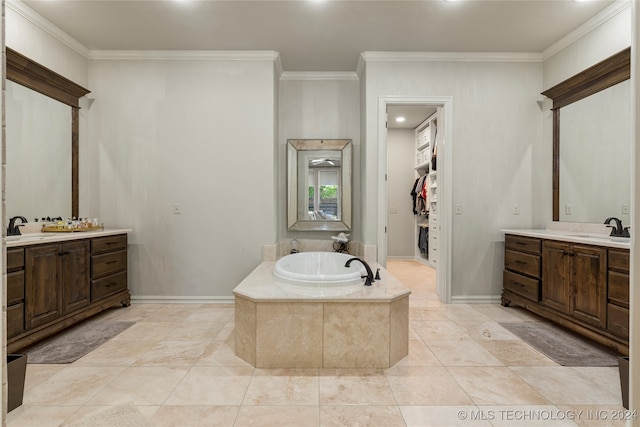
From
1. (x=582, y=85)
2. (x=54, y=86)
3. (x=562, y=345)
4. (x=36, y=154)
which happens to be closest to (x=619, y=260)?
(x=562, y=345)

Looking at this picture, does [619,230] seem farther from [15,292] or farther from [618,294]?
[15,292]

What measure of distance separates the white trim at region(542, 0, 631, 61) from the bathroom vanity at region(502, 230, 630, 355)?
6.17 feet

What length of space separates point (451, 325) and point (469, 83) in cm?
254

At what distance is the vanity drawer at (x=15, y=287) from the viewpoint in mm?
2098

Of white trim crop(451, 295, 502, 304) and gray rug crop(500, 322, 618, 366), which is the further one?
white trim crop(451, 295, 502, 304)

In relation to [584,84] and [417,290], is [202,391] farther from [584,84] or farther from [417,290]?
[584,84]

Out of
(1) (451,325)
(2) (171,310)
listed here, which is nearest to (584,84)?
(1) (451,325)

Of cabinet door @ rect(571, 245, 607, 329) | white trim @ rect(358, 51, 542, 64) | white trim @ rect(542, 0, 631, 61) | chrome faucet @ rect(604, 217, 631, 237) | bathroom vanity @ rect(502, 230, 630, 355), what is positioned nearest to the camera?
bathroom vanity @ rect(502, 230, 630, 355)

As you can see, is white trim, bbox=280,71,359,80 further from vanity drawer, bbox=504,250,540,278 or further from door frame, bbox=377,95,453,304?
vanity drawer, bbox=504,250,540,278

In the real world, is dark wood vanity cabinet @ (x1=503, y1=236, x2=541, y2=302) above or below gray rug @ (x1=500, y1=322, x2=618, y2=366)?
above

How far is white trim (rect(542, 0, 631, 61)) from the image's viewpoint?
2627 mm

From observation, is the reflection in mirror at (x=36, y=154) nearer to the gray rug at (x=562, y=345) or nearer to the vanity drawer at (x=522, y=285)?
the gray rug at (x=562, y=345)

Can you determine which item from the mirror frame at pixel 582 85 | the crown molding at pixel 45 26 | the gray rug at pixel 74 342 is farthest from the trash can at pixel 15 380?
the mirror frame at pixel 582 85

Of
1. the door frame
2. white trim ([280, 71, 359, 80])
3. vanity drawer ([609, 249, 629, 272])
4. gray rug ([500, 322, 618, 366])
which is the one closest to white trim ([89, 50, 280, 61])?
white trim ([280, 71, 359, 80])
